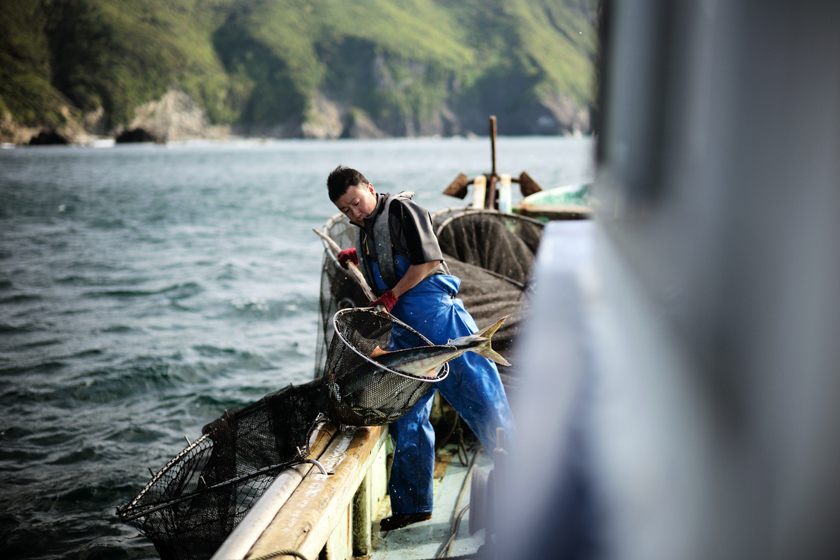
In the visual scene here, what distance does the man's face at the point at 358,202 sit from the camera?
4.06m

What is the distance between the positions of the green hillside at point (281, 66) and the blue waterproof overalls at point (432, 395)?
123614 mm

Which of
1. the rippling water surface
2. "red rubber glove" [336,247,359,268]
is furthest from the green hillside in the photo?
"red rubber glove" [336,247,359,268]

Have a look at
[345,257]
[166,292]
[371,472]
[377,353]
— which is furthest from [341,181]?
[166,292]

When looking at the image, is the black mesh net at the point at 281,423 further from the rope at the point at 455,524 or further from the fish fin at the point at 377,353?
the rope at the point at 455,524

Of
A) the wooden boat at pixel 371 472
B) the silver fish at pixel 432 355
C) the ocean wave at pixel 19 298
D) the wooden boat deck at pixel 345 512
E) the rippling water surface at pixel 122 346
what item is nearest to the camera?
the wooden boat deck at pixel 345 512

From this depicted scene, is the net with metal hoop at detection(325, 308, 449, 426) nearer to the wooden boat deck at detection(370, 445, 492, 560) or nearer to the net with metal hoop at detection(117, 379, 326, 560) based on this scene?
the net with metal hoop at detection(117, 379, 326, 560)

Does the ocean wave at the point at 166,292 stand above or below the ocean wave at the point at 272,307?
above

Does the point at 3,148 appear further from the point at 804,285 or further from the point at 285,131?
the point at 804,285

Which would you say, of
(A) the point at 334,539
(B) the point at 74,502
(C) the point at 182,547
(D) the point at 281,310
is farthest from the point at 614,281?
(D) the point at 281,310

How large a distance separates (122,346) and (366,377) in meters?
10.3

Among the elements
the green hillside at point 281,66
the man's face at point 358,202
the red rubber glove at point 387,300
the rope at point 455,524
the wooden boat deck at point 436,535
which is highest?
the green hillside at point 281,66

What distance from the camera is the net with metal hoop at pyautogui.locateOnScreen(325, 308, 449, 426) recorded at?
3.50m

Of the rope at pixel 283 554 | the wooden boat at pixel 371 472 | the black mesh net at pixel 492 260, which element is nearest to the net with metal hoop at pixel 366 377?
the wooden boat at pixel 371 472

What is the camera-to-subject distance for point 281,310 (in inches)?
598
